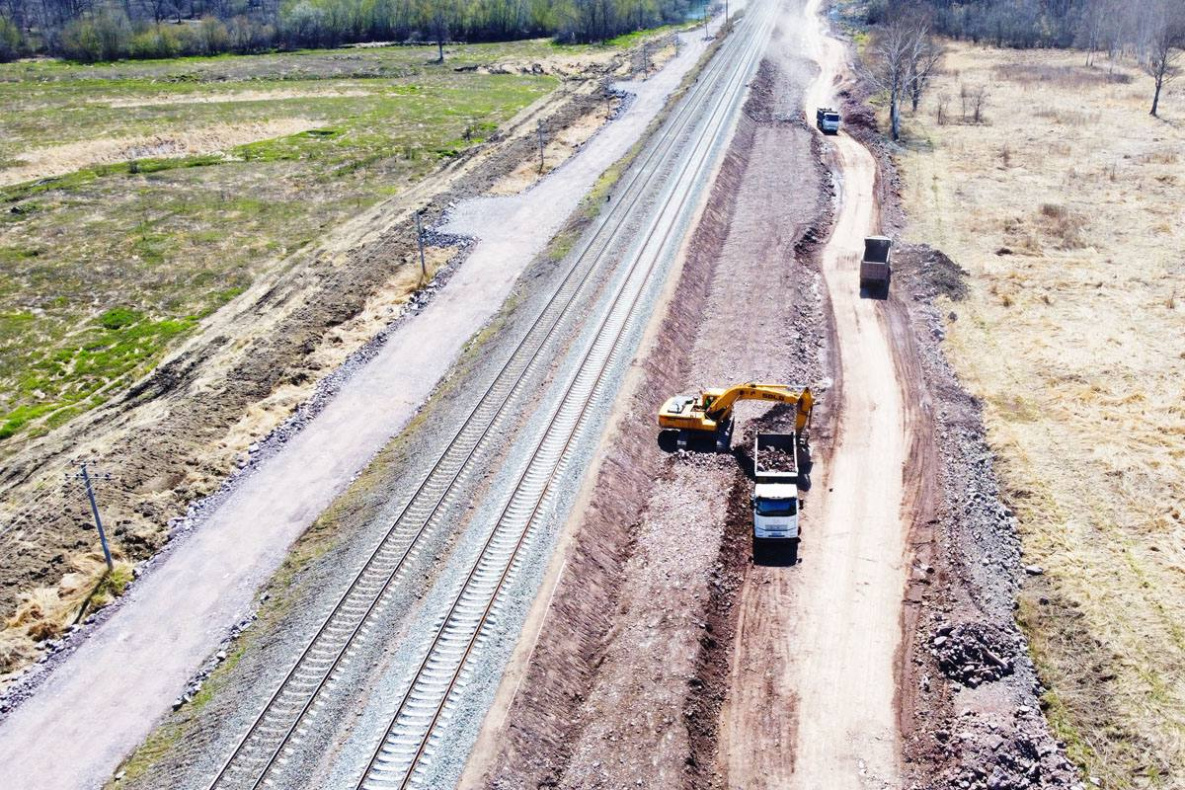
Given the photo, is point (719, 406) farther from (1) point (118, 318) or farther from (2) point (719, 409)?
(1) point (118, 318)

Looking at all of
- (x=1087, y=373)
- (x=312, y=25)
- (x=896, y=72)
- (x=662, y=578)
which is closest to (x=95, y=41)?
(x=312, y=25)

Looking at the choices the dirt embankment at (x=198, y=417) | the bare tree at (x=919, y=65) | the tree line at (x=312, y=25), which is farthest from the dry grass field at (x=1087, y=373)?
the tree line at (x=312, y=25)

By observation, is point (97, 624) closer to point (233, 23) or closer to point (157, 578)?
point (157, 578)

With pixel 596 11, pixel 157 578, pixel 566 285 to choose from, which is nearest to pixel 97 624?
pixel 157 578

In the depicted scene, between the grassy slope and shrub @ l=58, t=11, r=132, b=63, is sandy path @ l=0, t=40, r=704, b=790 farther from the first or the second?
shrub @ l=58, t=11, r=132, b=63

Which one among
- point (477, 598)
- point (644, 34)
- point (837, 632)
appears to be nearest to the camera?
point (477, 598)

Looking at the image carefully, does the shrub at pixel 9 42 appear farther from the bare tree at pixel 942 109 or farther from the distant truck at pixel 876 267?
the distant truck at pixel 876 267

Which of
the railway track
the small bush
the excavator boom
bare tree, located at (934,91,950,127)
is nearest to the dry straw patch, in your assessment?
the small bush
